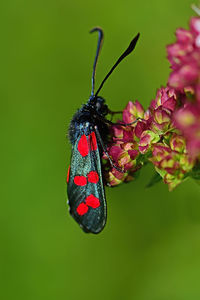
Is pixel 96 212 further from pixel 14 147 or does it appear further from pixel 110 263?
pixel 14 147

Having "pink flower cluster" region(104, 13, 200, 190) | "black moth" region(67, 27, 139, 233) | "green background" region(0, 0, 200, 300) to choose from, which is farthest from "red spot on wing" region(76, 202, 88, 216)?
"green background" region(0, 0, 200, 300)

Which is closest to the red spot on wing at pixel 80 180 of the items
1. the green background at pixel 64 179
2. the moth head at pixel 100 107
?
the moth head at pixel 100 107

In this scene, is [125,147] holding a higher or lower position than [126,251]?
higher

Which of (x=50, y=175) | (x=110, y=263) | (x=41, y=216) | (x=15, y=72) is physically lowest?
(x=110, y=263)

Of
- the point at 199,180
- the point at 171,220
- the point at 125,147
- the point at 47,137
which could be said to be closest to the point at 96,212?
the point at 125,147

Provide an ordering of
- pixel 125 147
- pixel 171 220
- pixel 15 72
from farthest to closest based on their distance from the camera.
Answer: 1. pixel 15 72
2. pixel 171 220
3. pixel 125 147

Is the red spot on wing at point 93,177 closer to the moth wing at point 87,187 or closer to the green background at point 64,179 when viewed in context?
the moth wing at point 87,187

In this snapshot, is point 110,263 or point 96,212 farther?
point 110,263

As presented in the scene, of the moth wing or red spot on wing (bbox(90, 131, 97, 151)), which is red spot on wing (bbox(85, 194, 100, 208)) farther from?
red spot on wing (bbox(90, 131, 97, 151))
